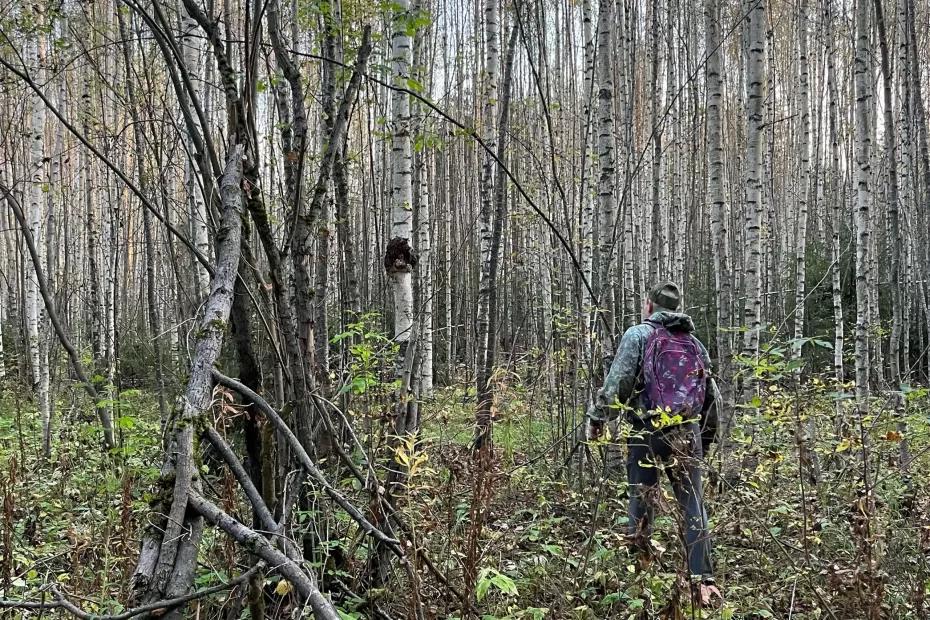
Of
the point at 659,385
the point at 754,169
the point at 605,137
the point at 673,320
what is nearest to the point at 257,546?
the point at 659,385

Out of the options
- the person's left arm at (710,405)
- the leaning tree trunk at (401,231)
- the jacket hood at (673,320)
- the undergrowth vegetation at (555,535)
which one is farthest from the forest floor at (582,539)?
the jacket hood at (673,320)

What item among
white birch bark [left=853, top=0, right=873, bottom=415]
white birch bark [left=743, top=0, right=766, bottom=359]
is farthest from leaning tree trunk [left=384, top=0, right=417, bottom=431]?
white birch bark [left=853, top=0, right=873, bottom=415]

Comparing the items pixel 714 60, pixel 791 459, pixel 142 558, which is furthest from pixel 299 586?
pixel 714 60

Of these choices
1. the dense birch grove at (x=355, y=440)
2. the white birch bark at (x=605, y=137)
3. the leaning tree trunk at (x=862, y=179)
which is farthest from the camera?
the leaning tree trunk at (x=862, y=179)

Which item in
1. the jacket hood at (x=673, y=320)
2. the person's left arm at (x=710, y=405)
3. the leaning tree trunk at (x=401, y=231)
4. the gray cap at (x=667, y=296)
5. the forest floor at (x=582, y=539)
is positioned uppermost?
the leaning tree trunk at (x=401, y=231)

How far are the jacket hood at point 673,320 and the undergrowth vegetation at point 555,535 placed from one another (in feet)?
1.58

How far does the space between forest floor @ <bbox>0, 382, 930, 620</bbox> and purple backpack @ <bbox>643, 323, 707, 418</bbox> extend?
352mm

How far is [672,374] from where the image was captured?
3.23 meters

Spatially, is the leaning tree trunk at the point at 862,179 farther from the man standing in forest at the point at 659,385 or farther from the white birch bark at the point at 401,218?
the white birch bark at the point at 401,218

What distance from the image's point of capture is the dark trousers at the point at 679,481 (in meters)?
2.50

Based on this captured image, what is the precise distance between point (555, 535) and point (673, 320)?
1.57m

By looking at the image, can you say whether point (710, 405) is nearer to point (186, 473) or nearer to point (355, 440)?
point (355, 440)

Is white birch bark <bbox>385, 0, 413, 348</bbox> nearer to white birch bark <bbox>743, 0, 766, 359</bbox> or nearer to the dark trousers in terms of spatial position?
the dark trousers

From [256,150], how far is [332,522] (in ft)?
5.14
